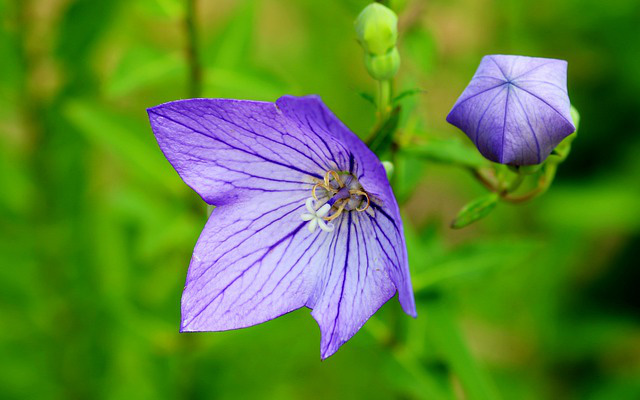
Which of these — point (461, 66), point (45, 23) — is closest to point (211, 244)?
point (45, 23)

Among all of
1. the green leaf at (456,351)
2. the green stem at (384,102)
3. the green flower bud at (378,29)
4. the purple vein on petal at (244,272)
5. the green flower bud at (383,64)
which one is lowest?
the green leaf at (456,351)

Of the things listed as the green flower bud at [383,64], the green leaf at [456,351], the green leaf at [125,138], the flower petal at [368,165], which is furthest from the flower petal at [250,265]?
the green leaf at [125,138]

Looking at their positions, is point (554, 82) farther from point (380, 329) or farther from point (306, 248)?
point (380, 329)

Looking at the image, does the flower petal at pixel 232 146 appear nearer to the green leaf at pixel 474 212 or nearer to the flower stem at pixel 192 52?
the green leaf at pixel 474 212

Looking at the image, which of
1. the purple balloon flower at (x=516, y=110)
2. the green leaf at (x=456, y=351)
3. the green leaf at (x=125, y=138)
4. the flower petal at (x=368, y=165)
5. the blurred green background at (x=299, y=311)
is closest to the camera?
the flower petal at (x=368, y=165)

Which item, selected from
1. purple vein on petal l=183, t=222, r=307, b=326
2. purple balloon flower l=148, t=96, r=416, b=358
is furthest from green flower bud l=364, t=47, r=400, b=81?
purple vein on petal l=183, t=222, r=307, b=326

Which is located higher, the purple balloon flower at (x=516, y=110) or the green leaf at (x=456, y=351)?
the purple balloon flower at (x=516, y=110)

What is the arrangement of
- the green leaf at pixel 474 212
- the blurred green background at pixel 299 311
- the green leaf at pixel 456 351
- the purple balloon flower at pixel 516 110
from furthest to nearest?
the blurred green background at pixel 299 311 < the green leaf at pixel 456 351 < the green leaf at pixel 474 212 < the purple balloon flower at pixel 516 110
